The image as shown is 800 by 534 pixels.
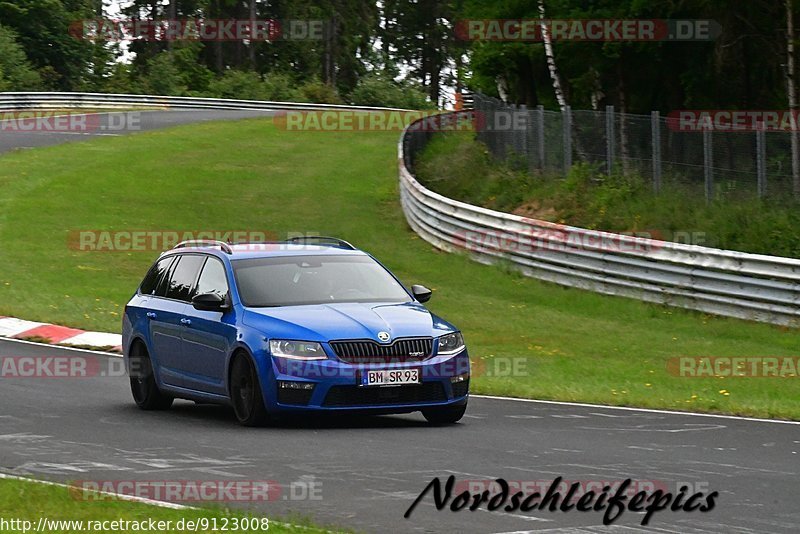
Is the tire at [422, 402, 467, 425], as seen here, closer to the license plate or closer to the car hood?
the license plate

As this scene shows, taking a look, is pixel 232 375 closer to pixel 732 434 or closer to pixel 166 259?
pixel 166 259

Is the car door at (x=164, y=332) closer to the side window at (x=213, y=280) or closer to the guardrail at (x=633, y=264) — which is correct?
the side window at (x=213, y=280)

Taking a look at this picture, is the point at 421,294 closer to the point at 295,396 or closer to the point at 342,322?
the point at 342,322

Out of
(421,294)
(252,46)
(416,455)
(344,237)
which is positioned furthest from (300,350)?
(252,46)

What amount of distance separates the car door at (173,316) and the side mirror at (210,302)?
2.16 feet

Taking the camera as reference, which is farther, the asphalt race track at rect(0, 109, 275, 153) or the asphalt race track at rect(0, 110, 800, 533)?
the asphalt race track at rect(0, 109, 275, 153)

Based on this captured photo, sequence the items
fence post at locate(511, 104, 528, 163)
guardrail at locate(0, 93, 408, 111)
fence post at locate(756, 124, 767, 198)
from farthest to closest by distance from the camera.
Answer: guardrail at locate(0, 93, 408, 111) < fence post at locate(511, 104, 528, 163) < fence post at locate(756, 124, 767, 198)

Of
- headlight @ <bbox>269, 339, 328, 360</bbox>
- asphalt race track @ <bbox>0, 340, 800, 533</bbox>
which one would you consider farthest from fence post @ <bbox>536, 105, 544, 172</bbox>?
headlight @ <bbox>269, 339, 328, 360</bbox>

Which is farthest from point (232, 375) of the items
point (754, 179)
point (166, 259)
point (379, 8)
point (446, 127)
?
point (379, 8)

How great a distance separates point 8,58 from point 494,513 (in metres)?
65.5

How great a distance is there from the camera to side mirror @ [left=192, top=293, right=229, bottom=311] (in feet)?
41.7

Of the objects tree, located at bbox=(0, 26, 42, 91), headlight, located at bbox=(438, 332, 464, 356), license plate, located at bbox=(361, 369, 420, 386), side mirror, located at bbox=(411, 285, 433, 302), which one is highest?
tree, located at bbox=(0, 26, 42, 91)

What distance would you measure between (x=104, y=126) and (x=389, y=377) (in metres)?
44.5

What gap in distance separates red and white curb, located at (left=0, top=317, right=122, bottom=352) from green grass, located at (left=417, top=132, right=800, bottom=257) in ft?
33.6
